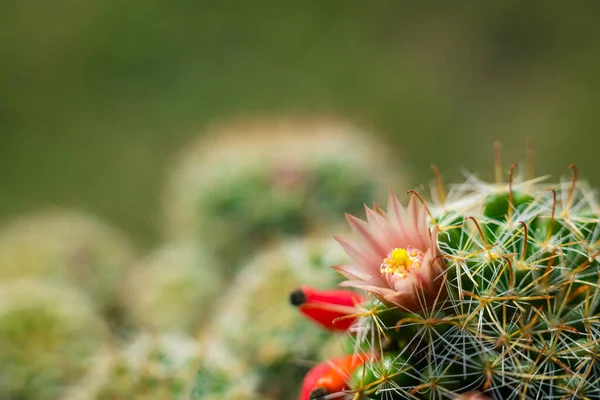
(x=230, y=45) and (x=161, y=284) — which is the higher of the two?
(x=230, y=45)

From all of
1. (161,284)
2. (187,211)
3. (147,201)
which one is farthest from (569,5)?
(161,284)

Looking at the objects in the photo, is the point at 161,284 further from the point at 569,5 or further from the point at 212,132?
the point at 569,5

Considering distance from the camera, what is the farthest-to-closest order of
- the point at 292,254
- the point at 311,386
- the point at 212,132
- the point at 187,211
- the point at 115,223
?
the point at 115,223 < the point at 212,132 < the point at 187,211 < the point at 292,254 < the point at 311,386

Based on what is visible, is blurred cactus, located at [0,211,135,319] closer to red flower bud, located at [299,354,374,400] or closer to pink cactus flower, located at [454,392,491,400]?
red flower bud, located at [299,354,374,400]

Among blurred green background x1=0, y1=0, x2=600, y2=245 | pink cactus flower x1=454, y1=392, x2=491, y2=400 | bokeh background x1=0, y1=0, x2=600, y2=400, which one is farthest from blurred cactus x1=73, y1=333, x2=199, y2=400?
blurred green background x1=0, y1=0, x2=600, y2=245

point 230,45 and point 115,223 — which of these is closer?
point 115,223

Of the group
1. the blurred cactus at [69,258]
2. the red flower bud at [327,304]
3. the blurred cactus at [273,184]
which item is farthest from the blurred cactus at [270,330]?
the blurred cactus at [69,258]

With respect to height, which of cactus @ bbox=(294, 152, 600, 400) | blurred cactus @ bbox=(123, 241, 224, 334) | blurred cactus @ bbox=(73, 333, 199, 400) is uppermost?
blurred cactus @ bbox=(123, 241, 224, 334)
